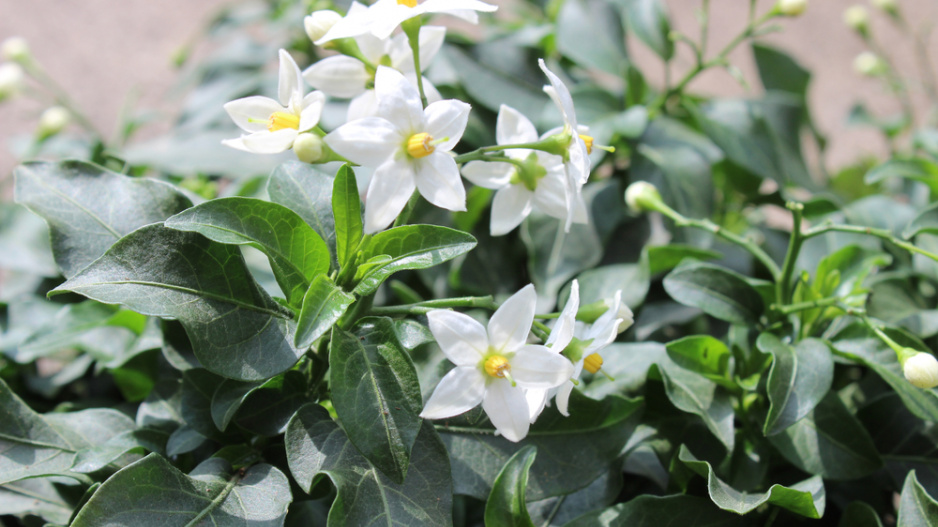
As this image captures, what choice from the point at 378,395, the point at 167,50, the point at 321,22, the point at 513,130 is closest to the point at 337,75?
the point at 321,22

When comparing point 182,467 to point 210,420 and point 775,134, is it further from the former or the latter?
point 775,134

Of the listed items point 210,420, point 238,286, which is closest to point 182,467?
point 210,420

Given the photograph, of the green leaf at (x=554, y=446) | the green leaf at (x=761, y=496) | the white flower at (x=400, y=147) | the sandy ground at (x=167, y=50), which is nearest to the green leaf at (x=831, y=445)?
the green leaf at (x=761, y=496)

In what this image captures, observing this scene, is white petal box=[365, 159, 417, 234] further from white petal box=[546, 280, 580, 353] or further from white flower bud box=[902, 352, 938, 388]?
white flower bud box=[902, 352, 938, 388]

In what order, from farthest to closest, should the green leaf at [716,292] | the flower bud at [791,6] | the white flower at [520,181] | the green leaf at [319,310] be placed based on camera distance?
the flower bud at [791,6]
the green leaf at [716,292]
the white flower at [520,181]
the green leaf at [319,310]

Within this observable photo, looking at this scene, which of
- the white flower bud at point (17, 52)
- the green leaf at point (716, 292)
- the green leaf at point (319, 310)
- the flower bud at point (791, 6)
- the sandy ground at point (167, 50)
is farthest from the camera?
the sandy ground at point (167, 50)

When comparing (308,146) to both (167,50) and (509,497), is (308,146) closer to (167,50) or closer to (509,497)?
(509,497)

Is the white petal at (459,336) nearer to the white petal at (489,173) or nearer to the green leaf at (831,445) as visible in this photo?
the white petal at (489,173)
